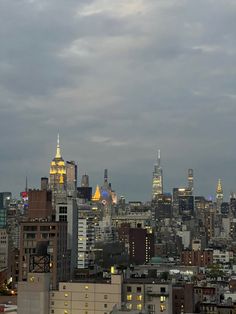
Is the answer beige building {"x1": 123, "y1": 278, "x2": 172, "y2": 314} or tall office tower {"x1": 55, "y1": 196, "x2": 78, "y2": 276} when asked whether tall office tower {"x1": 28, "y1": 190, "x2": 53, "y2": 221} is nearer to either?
tall office tower {"x1": 55, "y1": 196, "x2": 78, "y2": 276}

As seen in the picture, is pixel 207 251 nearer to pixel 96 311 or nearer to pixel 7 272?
pixel 7 272

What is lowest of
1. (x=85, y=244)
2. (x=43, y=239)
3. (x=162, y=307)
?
(x=162, y=307)

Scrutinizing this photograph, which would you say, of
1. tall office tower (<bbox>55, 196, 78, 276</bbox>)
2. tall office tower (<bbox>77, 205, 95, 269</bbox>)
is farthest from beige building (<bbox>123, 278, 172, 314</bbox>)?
tall office tower (<bbox>77, 205, 95, 269</bbox>)

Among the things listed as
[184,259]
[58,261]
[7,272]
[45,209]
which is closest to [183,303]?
[58,261]

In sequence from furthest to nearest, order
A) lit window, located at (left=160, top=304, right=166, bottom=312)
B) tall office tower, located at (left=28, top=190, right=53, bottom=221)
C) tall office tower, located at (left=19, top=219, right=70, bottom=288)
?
1. tall office tower, located at (left=28, top=190, right=53, bottom=221)
2. tall office tower, located at (left=19, top=219, right=70, bottom=288)
3. lit window, located at (left=160, top=304, right=166, bottom=312)

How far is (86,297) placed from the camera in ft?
243

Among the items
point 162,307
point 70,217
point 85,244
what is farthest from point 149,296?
point 85,244

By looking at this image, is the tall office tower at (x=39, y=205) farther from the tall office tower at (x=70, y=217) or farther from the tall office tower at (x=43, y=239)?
the tall office tower at (x=43, y=239)

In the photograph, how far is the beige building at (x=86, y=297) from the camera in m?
73.4

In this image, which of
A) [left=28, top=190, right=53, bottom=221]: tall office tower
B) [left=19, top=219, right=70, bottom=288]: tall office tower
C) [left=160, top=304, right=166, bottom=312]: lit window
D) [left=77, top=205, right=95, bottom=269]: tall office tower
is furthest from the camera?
[left=77, top=205, right=95, bottom=269]: tall office tower

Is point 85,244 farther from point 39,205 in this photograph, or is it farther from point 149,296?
point 149,296

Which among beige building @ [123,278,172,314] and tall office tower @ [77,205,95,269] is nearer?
beige building @ [123,278,172,314]

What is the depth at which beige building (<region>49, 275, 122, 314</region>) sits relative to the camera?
241ft

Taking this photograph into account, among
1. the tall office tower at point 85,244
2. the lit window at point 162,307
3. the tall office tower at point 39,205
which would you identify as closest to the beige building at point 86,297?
the lit window at point 162,307
